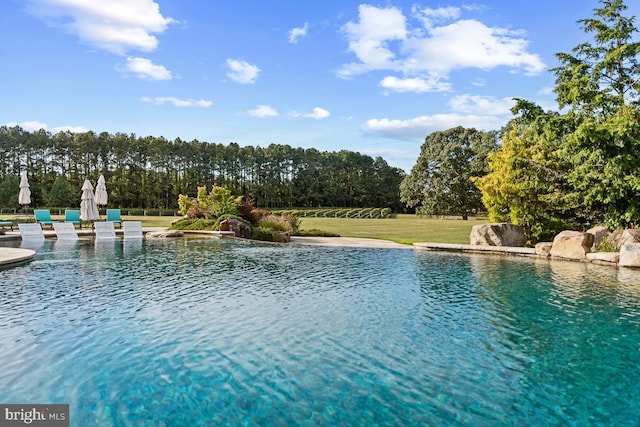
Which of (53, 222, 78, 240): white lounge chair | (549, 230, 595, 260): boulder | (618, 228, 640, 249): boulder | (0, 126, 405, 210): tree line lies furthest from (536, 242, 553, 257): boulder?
(0, 126, 405, 210): tree line

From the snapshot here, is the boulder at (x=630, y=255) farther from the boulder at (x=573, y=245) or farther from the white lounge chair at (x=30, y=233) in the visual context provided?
the white lounge chair at (x=30, y=233)

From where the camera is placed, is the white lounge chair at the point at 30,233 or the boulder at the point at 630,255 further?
the white lounge chair at the point at 30,233

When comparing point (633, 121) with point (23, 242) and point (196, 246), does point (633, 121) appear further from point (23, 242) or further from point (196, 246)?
point (23, 242)

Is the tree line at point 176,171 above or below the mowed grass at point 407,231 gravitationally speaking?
above

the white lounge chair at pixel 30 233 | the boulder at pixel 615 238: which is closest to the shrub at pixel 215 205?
the white lounge chair at pixel 30 233

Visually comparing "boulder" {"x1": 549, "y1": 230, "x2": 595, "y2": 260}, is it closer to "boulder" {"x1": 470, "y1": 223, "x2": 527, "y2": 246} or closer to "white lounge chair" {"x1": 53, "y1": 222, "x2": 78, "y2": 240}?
"boulder" {"x1": 470, "y1": 223, "x2": 527, "y2": 246}

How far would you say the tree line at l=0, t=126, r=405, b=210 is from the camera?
48062mm

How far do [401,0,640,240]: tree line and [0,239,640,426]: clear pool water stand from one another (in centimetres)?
408

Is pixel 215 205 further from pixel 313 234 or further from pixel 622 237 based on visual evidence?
pixel 622 237

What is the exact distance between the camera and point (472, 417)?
3447 mm

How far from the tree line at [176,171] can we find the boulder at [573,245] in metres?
45.1

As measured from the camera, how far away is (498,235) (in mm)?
14586

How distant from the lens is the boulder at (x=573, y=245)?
11992 millimetres

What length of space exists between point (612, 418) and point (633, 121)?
10.7m
